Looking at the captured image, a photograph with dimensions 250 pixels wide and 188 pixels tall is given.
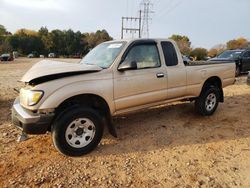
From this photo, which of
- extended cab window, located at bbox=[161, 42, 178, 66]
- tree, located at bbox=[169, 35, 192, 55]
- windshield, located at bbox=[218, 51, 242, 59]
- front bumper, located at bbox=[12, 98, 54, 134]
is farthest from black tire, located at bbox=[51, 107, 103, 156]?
tree, located at bbox=[169, 35, 192, 55]

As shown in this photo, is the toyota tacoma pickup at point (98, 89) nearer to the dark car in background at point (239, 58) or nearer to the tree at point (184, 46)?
the dark car in background at point (239, 58)

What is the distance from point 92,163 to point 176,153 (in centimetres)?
145

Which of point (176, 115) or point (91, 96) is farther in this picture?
point (176, 115)

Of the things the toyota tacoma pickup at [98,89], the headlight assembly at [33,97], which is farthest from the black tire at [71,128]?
the headlight assembly at [33,97]

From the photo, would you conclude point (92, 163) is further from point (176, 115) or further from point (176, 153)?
point (176, 115)

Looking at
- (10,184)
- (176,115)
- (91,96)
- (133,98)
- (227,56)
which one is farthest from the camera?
(227,56)

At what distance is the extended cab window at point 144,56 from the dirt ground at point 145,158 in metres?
1.41

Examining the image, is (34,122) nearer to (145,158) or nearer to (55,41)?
(145,158)

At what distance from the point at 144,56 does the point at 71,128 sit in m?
2.04

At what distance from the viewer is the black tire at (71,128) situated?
3990 mm

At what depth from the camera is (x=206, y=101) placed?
6266 millimetres

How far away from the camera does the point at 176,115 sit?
6473mm

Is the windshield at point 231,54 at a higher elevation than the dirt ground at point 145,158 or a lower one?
higher

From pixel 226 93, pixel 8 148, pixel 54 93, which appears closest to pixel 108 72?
pixel 54 93
